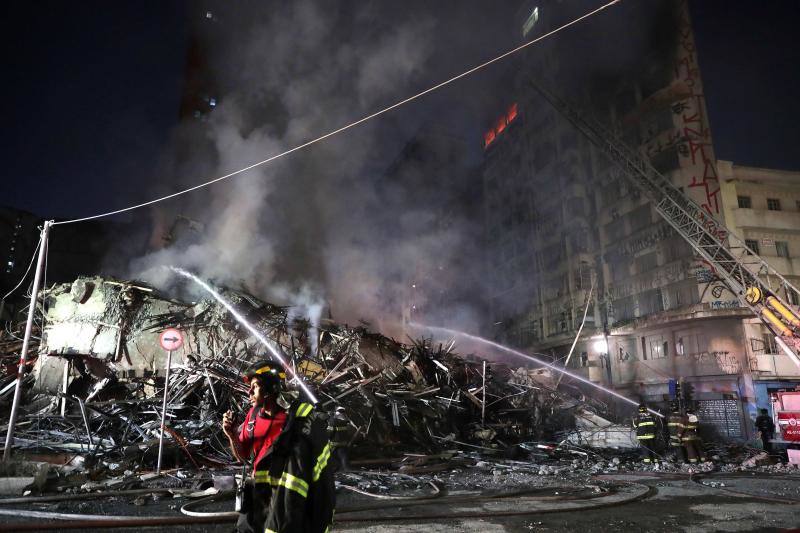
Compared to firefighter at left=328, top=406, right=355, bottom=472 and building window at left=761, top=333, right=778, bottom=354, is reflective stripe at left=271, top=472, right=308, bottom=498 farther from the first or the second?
building window at left=761, top=333, right=778, bottom=354

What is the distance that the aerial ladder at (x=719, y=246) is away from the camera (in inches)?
735

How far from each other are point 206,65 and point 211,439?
65.0ft

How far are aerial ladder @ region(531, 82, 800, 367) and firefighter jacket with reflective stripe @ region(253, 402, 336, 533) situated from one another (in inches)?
839

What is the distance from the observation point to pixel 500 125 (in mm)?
50500

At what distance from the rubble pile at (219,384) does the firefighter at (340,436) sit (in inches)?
7.9

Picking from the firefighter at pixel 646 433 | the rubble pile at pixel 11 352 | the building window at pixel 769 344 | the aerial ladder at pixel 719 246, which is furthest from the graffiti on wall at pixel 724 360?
the rubble pile at pixel 11 352

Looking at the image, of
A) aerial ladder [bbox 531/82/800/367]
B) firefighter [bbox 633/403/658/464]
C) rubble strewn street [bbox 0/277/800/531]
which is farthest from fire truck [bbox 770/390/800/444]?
aerial ladder [bbox 531/82/800/367]

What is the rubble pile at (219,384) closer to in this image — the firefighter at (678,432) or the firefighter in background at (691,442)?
the firefighter at (678,432)

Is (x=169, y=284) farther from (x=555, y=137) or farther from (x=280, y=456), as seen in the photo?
(x=555, y=137)

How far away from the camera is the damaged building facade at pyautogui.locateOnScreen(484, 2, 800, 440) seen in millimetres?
25750

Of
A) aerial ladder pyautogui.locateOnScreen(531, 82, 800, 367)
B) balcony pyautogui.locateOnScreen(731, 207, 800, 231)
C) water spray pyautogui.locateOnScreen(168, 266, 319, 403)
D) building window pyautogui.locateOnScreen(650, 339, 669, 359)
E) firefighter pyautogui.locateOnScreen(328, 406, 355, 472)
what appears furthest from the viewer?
building window pyautogui.locateOnScreen(650, 339, 669, 359)

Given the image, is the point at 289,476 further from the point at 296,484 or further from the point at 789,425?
the point at 789,425

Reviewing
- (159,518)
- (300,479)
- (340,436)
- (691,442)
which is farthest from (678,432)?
(300,479)

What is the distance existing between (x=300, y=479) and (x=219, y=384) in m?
9.88
